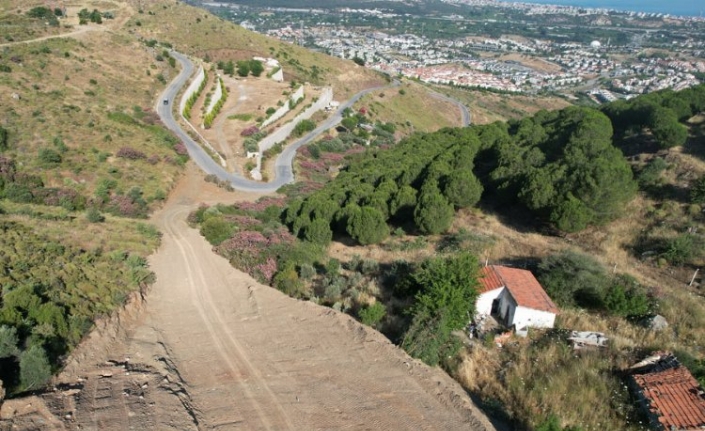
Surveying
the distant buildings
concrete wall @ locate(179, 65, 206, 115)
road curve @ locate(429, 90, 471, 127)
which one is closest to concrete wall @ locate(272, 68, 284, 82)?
concrete wall @ locate(179, 65, 206, 115)

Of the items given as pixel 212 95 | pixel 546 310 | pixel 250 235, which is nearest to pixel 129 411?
pixel 546 310

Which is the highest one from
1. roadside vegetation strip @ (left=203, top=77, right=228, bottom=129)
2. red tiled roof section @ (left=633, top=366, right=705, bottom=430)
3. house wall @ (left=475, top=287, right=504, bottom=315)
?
red tiled roof section @ (left=633, top=366, right=705, bottom=430)

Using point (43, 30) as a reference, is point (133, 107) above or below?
below

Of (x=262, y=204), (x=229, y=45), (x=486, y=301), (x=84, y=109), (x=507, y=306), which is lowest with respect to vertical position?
(x=262, y=204)

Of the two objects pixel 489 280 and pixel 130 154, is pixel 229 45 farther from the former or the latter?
pixel 489 280

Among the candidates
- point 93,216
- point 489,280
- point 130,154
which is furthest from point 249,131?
point 489,280

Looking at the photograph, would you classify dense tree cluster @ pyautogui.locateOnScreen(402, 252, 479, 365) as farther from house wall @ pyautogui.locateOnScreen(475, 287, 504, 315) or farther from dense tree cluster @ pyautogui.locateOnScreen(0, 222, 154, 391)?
dense tree cluster @ pyautogui.locateOnScreen(0, 222, 154, 391)

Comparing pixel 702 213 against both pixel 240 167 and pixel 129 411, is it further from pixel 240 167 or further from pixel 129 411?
pixel 240 167

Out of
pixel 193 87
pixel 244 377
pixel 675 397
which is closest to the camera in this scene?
pixel 675 397
